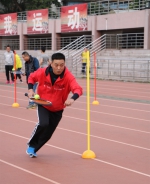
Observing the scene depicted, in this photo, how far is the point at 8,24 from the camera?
133 ft

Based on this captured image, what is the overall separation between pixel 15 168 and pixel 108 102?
8.46 meters

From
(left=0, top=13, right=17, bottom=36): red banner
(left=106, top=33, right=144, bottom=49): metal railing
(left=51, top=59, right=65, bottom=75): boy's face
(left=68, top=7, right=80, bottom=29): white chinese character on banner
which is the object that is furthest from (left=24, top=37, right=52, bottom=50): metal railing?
(left=51, top=59, right=65, bottom=75): boy's face

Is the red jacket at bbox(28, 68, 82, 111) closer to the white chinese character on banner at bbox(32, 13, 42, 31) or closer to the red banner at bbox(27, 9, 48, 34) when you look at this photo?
the red banner at bbox(27, 9, 48, 34)

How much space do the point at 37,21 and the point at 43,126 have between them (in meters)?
30.8

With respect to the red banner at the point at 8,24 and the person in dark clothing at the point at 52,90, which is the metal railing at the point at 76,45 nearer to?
the red banner at the point at 8,24

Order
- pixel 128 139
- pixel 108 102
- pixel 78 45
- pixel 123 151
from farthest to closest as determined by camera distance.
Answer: pixel 78 45
pixel 108 102
pixel 128 139
pixel 123 151

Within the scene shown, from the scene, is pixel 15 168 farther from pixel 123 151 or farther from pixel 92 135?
pixel 92 135

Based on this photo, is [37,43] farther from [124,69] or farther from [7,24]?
[124,69]

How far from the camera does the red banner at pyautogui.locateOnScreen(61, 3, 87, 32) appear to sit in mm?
31312

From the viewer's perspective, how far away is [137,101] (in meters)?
14.5

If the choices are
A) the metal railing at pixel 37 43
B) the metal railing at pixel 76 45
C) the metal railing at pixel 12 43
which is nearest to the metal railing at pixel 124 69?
the metal railing at pixel 76 45

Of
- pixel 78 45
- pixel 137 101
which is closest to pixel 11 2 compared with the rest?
pixel 78 45

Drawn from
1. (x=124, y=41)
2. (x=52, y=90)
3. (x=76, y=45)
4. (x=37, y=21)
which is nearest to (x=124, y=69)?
(x=124, y=41)

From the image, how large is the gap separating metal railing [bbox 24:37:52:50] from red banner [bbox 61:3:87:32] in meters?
5.59
